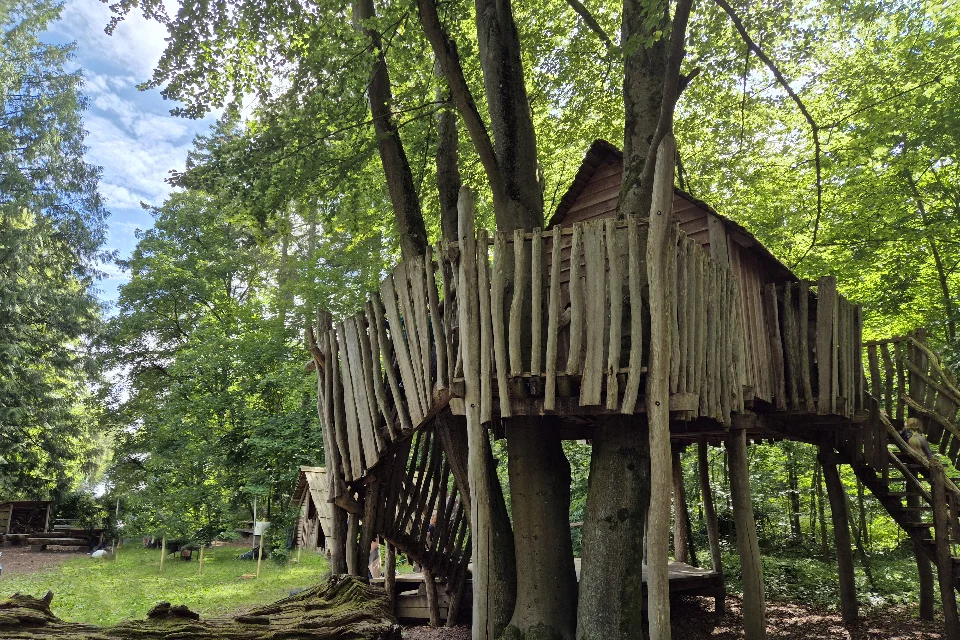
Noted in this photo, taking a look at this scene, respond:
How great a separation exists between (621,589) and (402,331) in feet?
10.6

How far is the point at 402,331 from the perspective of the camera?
6.46 meters

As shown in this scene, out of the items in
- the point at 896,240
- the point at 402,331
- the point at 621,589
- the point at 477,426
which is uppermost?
the point at 896,240

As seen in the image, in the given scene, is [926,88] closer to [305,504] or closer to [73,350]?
[305,504]

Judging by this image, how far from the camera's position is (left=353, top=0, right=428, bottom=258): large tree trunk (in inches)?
328

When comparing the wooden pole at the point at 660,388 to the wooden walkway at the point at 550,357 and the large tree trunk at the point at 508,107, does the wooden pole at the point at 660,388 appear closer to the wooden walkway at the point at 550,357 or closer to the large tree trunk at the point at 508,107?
the wooden walkway at the point at 550,357

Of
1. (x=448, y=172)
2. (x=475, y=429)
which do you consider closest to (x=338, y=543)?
(x=475, y=429)

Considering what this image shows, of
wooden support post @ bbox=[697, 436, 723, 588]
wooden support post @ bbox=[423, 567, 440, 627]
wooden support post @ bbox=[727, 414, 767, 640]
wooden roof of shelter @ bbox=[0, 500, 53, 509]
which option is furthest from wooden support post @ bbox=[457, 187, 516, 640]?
wooden roof of shelter @ bbox=[0, 500, 53, 509]

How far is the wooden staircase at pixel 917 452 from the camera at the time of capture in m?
8.67

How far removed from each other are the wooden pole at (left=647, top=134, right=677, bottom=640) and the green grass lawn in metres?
8.81

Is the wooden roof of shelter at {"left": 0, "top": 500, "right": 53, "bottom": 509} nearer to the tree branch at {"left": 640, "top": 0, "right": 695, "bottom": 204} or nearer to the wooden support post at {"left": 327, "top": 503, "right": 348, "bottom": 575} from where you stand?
the wooden support post at {"left": 327, "top": 503, "right": 348, "bottom": 575}

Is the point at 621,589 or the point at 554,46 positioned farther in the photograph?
the point at 554,46

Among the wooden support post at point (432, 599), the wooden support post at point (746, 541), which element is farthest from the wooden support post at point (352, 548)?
the wooden support post at point (746, 541)

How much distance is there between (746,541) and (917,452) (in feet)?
12.9

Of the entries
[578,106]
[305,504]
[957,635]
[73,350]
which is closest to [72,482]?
[73,350]
